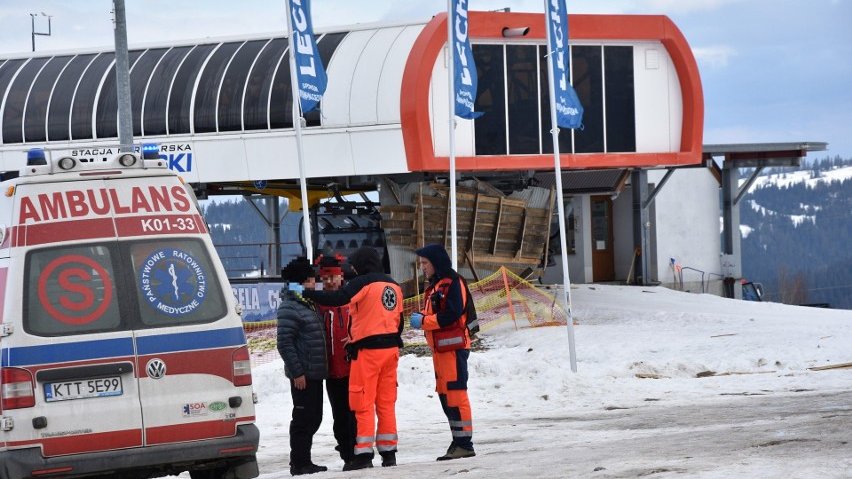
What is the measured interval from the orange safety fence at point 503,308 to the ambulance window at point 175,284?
1410cm

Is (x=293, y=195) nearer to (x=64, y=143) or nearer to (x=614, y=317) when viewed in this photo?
(x=64, y=143)

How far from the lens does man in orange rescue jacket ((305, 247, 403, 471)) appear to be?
1082 cm

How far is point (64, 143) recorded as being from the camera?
3284 cm

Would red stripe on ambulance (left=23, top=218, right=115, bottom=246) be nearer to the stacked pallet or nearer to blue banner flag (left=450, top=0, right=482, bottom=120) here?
blue banner flag (left=450, top=0, right=482, bottom=120)

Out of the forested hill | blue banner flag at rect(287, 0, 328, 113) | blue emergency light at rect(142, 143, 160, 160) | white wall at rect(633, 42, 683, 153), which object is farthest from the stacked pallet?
the forested hill

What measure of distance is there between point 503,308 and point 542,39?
6636 mm

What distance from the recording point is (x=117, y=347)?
9.40 m

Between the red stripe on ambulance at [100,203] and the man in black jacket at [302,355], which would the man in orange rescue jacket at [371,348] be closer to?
the man in black jacket at [302,355]

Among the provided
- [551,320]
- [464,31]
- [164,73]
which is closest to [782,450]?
[464,31]

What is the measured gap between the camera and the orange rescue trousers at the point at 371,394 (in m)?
10.8

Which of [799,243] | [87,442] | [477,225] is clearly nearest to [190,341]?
[87,442]

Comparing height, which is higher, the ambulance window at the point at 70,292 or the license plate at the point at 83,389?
the ambulance window at the point at 70,292

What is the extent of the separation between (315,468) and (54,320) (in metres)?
2.80

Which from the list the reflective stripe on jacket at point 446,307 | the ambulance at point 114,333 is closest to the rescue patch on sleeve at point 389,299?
the reflective stripe on jacket at point 446,307
